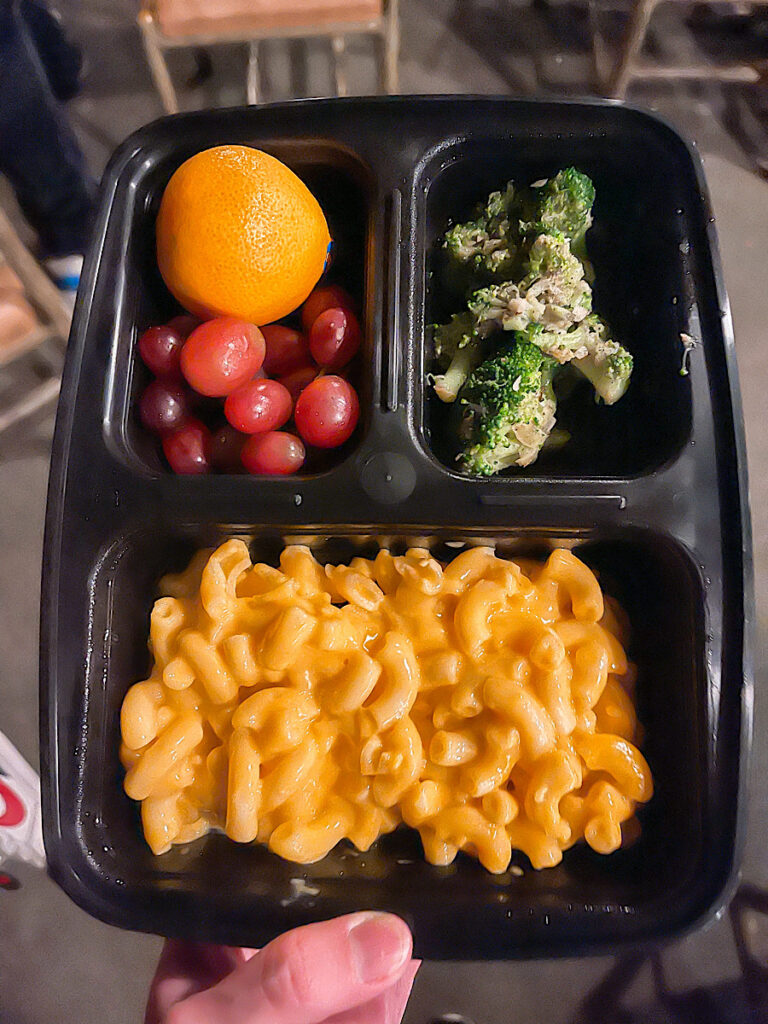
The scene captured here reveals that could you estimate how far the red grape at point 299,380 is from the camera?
1061mm

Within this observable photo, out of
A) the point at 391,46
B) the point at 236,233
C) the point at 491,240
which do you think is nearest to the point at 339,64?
the point at 391,46

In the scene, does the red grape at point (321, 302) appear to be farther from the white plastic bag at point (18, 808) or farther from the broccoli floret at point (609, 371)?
the white plastic bag at point (18, 808)

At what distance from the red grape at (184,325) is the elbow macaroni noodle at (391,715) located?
313 mm

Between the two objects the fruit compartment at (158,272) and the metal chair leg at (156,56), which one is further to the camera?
the metal chair leg at (156,56)

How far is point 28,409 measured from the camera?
199 cm

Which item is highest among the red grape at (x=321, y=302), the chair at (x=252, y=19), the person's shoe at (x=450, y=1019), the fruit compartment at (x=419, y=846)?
the chair at (x=252, y=19)

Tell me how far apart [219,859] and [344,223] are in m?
0.93

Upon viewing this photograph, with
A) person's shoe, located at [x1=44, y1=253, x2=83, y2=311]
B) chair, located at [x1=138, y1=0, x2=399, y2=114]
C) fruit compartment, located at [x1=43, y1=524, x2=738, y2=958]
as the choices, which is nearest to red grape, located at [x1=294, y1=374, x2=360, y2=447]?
fruit compartment, located at [x1=43, y1=524, x2=738, y2=958]

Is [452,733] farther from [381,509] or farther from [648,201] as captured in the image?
[648,201]

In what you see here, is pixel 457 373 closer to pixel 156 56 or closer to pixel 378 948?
pixel 378 948

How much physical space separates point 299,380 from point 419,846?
2.13ft

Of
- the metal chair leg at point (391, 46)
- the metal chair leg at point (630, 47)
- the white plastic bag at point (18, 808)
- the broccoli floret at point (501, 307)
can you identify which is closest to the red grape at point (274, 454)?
the broccoli floret at point (501, 307)

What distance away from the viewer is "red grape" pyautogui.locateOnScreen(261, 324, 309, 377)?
3.55 ft

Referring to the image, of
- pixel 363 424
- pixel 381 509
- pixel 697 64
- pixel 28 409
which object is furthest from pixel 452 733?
pixel 697 64
